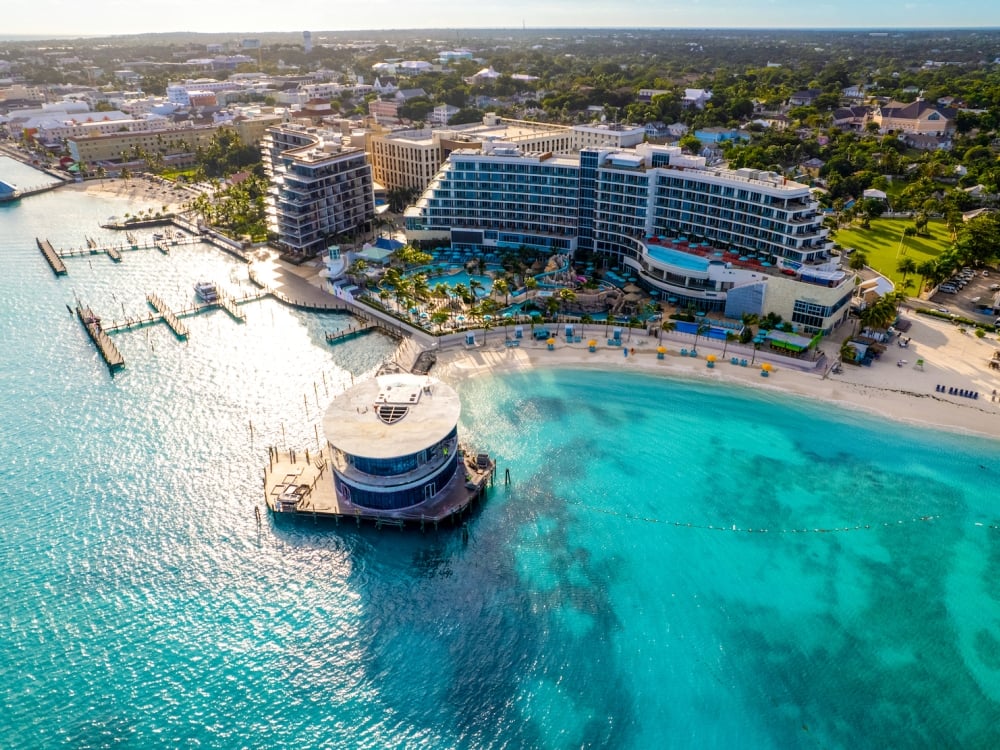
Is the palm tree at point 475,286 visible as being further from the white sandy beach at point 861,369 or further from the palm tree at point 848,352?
the palm tree at point 848,352

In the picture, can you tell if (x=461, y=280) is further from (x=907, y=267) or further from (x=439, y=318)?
(x=907, y=267)

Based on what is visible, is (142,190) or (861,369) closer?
(861,369)

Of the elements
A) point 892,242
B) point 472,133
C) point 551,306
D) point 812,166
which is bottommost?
point 892,242

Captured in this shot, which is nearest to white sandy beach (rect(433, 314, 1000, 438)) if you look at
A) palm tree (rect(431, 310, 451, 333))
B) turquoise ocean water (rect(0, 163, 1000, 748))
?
turquoise ocean water (rect(0, 163, 1000, 748))

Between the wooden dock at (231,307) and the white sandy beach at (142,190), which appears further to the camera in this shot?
the white sandy beach at (142,190)

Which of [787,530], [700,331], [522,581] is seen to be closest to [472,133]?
[700,331]

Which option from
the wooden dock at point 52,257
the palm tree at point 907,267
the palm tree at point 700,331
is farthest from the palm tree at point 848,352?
the wooden dock at point 52,257
